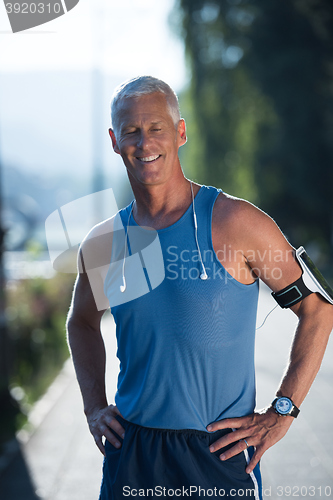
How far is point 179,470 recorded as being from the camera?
2.01 metres

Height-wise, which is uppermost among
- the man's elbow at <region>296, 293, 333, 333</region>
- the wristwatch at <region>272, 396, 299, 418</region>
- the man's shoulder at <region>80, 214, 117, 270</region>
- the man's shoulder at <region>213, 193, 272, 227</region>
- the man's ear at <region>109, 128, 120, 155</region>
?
the man's ear at <region>109, 128, 120, 155</region>

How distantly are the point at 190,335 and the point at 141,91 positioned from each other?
88 centimetres

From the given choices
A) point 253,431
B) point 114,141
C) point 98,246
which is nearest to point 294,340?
point 253,431

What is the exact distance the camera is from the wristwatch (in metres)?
2.09

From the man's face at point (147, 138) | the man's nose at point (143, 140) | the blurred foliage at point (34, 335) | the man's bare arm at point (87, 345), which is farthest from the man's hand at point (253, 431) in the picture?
the blurred foliage at point (34, 335)

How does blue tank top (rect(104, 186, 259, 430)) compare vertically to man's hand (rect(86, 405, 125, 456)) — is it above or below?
above

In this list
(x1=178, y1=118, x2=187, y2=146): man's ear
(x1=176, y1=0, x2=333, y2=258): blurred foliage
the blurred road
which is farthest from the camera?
(x1=176, y1=0, x2=333, y2=258): blurred foliage

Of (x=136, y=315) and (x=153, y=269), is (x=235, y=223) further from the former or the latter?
(x=136, y=315)

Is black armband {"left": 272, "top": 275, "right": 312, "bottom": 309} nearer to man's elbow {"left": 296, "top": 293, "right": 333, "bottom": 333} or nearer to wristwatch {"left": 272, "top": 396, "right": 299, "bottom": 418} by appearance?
man's elbow {"left": 296, "top": 293, "right": 333, "bottom": 333}

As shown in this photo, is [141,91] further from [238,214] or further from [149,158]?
[238,214]

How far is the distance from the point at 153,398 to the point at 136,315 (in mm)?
287

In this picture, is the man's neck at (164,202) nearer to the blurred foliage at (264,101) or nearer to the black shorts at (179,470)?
the black shorts at (179,470)

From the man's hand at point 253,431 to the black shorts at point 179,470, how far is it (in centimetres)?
3

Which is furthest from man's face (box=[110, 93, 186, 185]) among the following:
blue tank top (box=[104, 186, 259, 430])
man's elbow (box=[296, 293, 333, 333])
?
man's elbow (box=[296, 293, 333, 333])
